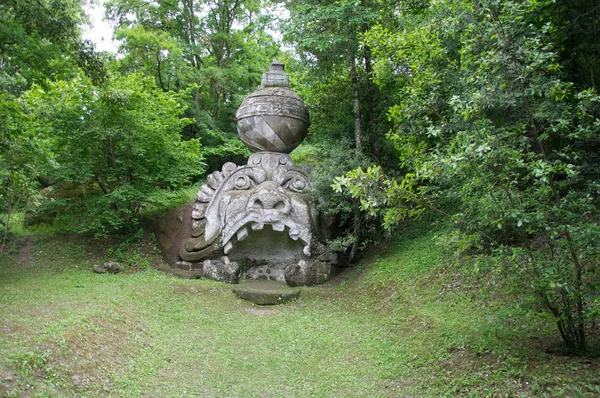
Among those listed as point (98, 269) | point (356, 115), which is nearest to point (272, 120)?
point (356, 115)

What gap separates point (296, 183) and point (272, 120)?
152cm

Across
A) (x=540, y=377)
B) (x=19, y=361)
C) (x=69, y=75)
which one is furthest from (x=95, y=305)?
(x=69, y=75)

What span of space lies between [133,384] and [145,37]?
13.5 meters

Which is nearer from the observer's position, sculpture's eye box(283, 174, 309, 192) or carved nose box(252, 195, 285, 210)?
carved nose box(252, 195, 285, 210)

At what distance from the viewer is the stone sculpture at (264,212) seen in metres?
10.3

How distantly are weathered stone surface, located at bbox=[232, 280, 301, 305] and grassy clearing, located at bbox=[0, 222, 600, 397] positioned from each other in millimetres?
184

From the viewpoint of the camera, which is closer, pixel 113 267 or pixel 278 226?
pixel 278 226

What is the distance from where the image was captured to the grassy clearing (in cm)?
490

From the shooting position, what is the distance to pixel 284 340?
7.27 meters

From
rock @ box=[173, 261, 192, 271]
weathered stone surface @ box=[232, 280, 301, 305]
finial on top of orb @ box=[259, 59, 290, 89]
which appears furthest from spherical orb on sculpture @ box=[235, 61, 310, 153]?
weathered stone surface @ box=[232, 280, 301, 305]

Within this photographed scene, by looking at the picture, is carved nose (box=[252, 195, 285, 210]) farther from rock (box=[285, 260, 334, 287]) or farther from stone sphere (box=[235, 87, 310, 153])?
stone sphere (box=[235, 87, 310, 153])

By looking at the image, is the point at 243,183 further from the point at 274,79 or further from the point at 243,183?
the point at 274,79

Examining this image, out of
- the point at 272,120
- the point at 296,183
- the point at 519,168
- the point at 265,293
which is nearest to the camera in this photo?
the point at 519,168

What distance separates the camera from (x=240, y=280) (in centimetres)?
1048
